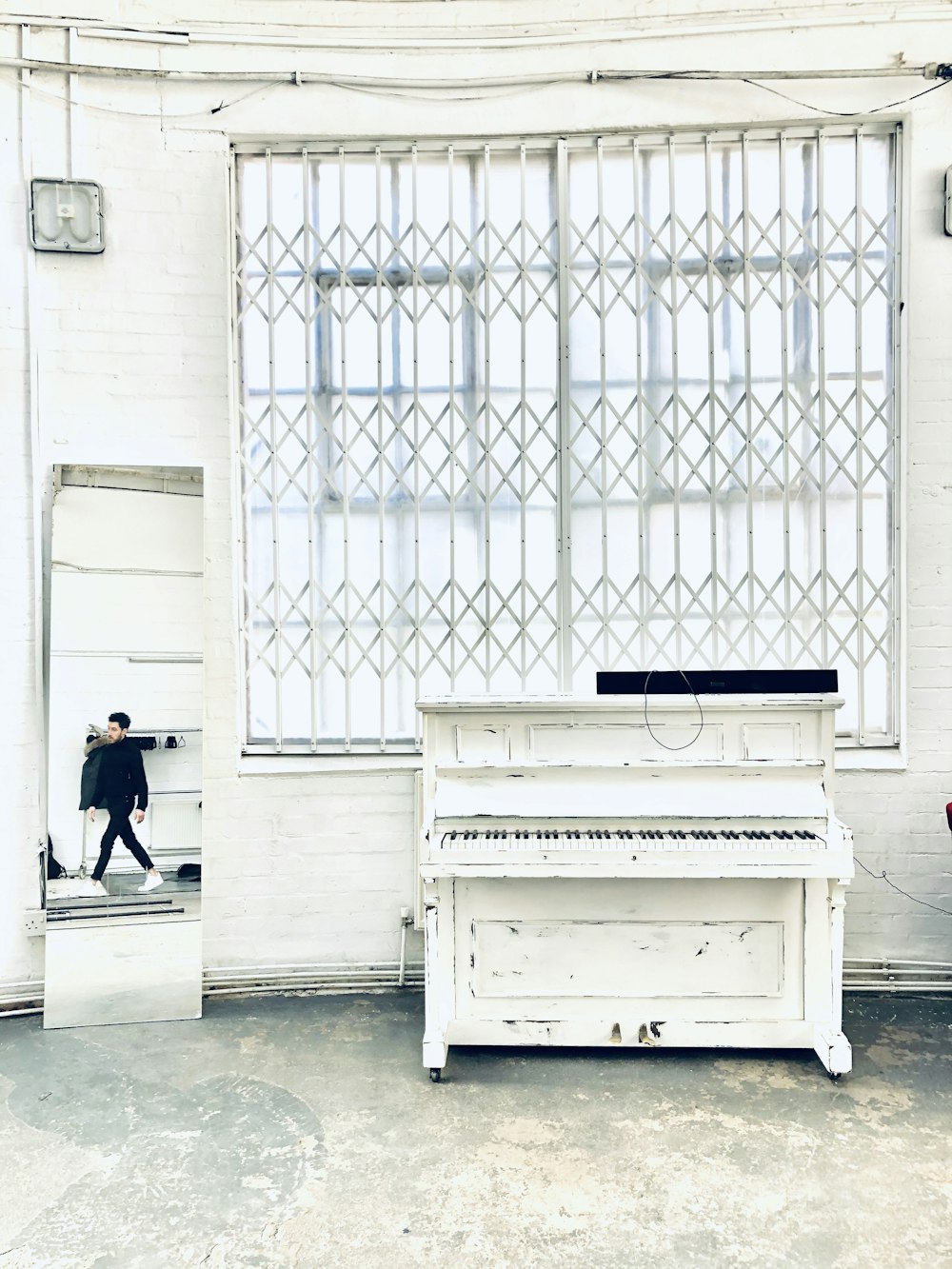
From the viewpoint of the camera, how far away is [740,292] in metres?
3.51

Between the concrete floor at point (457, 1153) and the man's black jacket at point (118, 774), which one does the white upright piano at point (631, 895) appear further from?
the man's black jacket at point (118, 774)

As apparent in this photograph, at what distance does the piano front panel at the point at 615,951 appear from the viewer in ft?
9.17

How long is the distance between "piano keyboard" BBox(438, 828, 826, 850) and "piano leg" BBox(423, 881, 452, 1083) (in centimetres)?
22

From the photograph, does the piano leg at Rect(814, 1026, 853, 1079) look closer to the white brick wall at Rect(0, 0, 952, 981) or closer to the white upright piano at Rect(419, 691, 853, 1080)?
the white upright piano at Rect(419, 691, 853, 1080)

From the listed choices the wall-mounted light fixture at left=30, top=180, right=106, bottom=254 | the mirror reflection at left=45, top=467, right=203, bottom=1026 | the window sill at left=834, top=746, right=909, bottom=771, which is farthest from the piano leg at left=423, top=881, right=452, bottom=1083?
the wall-mounted light fixture at left=30, top=180, right=106, bottom=254

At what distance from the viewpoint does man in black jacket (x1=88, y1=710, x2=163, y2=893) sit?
3.31 m

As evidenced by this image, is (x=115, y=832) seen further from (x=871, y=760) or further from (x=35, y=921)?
(x=871, y=760)

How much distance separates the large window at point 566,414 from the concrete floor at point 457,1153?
1291mm

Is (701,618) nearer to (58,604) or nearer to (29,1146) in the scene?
A: (58,604)

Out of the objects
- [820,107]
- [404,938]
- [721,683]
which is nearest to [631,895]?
[721,683]

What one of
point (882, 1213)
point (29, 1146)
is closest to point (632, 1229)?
point (882, 1213)

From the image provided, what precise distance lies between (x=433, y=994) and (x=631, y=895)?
75 cm

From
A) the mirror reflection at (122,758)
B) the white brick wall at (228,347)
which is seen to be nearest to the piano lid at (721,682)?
the white brick wall at (228,347)

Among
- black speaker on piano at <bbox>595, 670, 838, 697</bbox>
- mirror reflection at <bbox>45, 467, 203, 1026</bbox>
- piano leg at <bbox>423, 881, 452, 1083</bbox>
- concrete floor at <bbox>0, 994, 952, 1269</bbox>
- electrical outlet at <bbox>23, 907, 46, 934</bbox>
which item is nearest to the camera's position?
concrete floor at <bbox>0, 994, 952, 1269</bbox>
